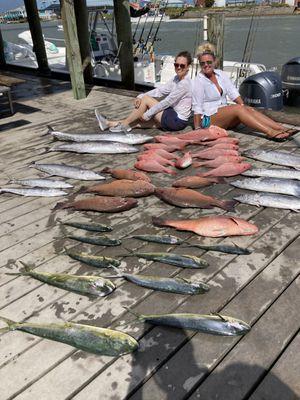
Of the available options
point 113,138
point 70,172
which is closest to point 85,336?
point 70,172

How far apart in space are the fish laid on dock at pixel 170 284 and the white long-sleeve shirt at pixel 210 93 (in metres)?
3.51

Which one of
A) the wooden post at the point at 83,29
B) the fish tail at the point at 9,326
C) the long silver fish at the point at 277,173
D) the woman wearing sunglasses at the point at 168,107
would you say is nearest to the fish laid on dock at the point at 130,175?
the long silver fish at the point at 277,173

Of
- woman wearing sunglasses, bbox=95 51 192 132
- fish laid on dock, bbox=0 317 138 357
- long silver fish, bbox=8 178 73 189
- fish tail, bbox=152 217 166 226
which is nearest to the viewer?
fish laid on dock, bbox=0 317 138 357

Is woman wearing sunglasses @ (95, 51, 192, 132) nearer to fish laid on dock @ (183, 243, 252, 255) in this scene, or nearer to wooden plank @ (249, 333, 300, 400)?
fish laid on dock @ (183, 243, 252, 255)

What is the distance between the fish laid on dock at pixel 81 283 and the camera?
2.76 metres

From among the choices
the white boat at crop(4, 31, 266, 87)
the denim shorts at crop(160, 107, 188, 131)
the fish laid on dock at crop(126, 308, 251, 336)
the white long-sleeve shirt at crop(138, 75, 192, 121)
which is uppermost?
the white long-sleeve shirt at crop(138, 75, 192, 121)

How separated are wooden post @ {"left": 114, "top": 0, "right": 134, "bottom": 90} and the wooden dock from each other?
5.98 meters

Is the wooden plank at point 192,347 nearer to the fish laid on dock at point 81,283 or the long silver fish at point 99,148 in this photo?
the fish laid on dock at point 81,283

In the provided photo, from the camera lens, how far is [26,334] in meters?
2.49

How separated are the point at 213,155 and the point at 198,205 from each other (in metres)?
1.28

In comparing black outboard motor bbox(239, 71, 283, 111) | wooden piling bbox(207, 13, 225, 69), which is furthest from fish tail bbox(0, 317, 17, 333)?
wooden piling bbox(207, 13, 225, 69)

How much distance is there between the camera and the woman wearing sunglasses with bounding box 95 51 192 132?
554 centimetres

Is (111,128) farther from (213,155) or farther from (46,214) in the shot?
(46,214)

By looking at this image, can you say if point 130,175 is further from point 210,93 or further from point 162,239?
point 210,93
